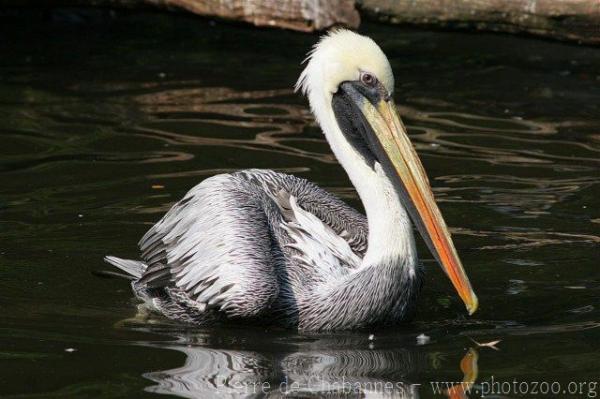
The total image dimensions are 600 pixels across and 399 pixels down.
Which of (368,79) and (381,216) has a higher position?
(368,79)

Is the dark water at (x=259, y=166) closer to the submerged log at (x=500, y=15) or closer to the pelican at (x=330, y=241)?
the pelican at (x=330, y=241)

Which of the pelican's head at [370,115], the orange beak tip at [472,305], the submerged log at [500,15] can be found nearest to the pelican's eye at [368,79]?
the pelican's head at [370,115]

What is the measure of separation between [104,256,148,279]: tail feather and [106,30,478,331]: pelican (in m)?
0.06

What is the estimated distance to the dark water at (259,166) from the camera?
18.1 feet

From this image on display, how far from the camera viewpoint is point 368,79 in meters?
6.26

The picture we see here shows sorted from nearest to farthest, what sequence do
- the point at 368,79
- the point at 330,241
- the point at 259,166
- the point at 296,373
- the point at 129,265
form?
the point at 296,373 → the point at 368,79 → the point at 330,241 → the point at 129,265 → the point at 259,166

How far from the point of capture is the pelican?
6.06 m

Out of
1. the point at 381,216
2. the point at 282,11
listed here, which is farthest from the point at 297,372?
the point at 282,11

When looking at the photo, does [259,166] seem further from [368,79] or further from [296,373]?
[296,373]

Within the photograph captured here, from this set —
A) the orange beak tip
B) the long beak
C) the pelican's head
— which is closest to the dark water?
the orange beak tip

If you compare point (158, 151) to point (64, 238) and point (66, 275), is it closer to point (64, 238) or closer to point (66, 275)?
point (64, 238)

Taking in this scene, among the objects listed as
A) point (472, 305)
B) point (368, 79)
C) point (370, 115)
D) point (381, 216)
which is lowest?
point (472, 305)

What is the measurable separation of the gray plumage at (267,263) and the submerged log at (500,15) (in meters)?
3.41

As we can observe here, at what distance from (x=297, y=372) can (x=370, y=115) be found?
151 centimetres
